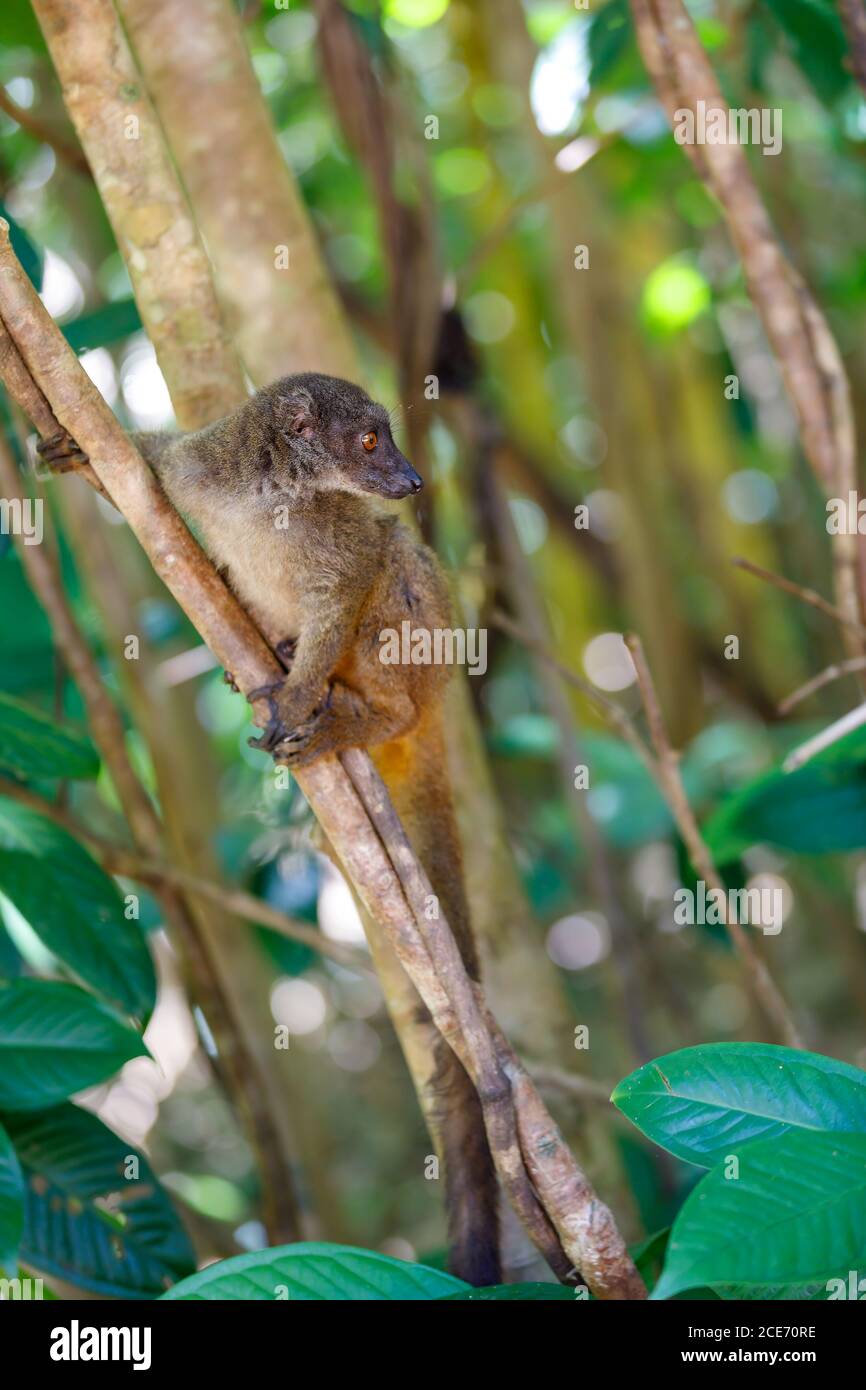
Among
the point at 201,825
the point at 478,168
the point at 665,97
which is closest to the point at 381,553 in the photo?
the point at 665,97

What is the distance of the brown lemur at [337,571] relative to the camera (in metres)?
3.23

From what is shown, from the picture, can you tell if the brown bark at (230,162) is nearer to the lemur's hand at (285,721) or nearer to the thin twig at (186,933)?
the thin twig at (186,933)

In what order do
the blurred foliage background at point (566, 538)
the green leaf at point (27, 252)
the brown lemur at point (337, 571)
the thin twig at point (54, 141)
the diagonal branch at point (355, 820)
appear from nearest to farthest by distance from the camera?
the diagonal branch at point (355, 820) → the brown lemur at point (337, 571) → the green leaf at point (27, 252) → the thin twig at point (54, 141) → the blurred foliage background at point (566, 538)

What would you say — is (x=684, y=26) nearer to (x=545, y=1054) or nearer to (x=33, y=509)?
(x=33, y=509)

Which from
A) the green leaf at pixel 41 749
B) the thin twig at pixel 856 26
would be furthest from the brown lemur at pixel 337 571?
the thin twig at pixel 856 26

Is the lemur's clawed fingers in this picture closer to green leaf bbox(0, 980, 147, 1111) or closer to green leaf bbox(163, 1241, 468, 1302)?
green leaf bbox(0, 980, 147, 1111)

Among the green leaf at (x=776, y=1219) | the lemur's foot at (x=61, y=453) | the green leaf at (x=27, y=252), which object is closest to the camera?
the green leaf at (x=776, y=1219)

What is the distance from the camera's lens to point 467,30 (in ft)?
21.8

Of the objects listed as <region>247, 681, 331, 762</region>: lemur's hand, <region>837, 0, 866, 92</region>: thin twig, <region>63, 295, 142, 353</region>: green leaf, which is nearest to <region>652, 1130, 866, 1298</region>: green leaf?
<region>247, 681, 331, 762</region>: lemur's hand

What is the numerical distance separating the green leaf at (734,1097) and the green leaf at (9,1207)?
3.98 feet

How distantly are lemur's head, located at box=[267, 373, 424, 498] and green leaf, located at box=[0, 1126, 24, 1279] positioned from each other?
1696 mm

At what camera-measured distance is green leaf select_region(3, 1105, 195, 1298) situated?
3.09 meters

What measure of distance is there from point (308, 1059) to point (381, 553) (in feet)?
13.4

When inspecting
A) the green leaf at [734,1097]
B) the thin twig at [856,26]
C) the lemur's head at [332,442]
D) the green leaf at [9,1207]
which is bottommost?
the green leaf at [9,1207]
